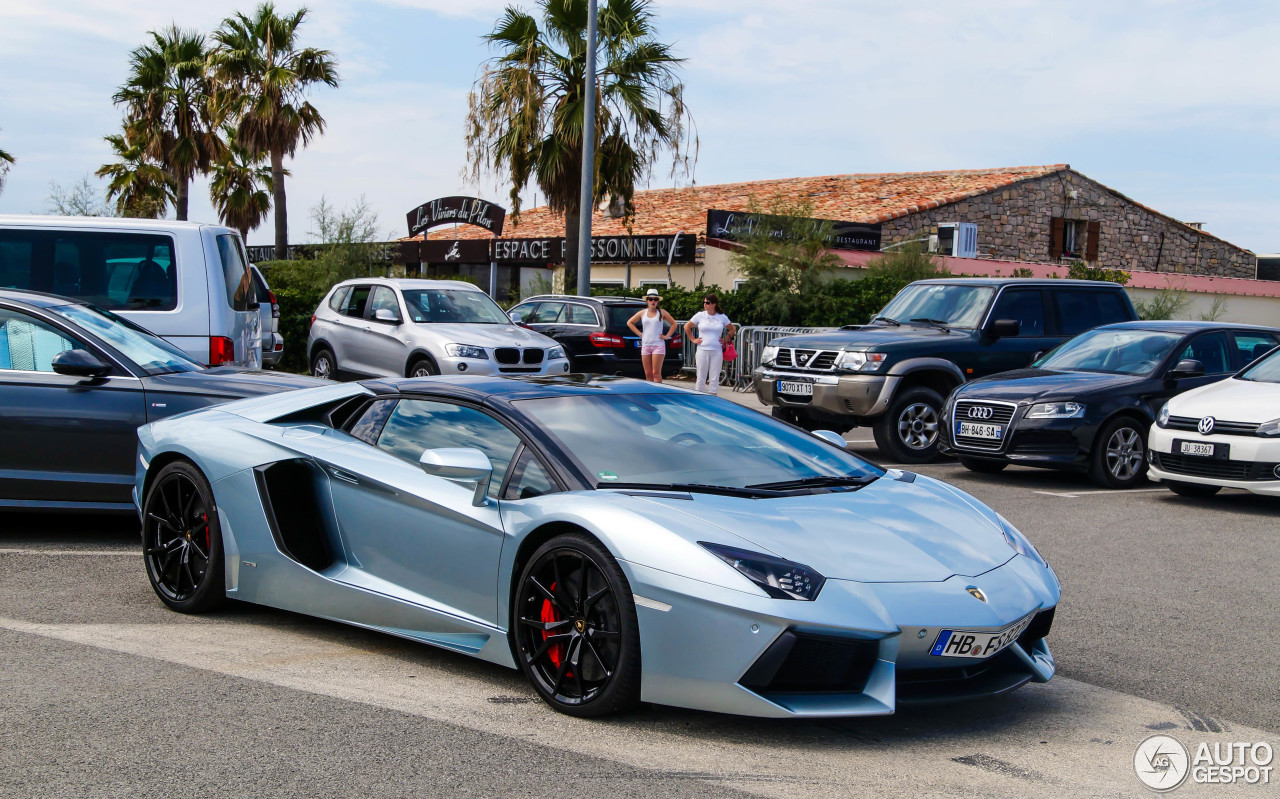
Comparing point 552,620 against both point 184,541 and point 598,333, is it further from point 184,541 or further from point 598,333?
point 598,333

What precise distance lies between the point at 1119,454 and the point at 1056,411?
2.63 feet

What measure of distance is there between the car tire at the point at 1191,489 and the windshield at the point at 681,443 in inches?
231

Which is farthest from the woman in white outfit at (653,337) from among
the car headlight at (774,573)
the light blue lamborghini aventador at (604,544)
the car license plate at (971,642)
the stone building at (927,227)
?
the car headlight at (774,573)

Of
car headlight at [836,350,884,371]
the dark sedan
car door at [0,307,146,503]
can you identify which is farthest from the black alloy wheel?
car door at [0,307,146,503]

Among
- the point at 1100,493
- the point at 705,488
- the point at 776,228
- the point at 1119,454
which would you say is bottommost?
the point at 1100,493

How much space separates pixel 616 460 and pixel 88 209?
122ft

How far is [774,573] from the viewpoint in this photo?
3.78m

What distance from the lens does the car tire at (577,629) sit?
392 cm

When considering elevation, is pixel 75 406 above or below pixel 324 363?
above

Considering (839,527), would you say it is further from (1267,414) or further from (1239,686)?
(1267,414)

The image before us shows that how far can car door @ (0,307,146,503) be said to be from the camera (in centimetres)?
688

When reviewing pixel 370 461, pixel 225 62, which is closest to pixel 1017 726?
pixel 370 461

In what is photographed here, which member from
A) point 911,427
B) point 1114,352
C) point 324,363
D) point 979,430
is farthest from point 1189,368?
point 324,363

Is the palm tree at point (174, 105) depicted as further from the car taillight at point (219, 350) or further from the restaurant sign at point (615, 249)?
the car taillight at point (219, 350)
